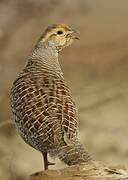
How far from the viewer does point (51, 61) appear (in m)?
3.43

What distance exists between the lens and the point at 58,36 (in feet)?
11.5

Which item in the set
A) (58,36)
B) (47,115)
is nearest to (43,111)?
(47,115)

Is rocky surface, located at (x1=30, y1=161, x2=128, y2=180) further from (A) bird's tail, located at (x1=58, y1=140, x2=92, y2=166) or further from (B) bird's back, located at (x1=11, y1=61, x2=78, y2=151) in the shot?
(B) bird's back, located at (x1=11, y1=61, x2=78, y2=151)

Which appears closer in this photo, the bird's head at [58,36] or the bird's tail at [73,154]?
the bird's tail at [73,154]

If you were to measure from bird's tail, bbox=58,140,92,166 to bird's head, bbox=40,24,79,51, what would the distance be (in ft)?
2.37

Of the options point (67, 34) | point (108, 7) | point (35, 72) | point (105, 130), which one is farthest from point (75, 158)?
point (108, 7)

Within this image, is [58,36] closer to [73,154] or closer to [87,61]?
[73,154]

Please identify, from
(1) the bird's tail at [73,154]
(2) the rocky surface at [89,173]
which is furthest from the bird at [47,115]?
(2) the rocky surface at [89,173]

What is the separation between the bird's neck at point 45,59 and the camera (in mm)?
3359

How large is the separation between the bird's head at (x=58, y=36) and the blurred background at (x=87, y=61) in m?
1.62

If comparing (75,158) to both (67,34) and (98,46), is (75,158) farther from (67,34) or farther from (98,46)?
(98,46)

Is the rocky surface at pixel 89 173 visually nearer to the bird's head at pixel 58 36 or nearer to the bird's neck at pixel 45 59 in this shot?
the bird's neck at pixel 45 59

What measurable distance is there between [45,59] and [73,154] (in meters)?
0.74

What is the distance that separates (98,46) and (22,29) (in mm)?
523
